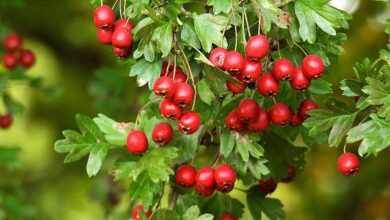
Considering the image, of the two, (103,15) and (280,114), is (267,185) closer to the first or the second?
(280,114)

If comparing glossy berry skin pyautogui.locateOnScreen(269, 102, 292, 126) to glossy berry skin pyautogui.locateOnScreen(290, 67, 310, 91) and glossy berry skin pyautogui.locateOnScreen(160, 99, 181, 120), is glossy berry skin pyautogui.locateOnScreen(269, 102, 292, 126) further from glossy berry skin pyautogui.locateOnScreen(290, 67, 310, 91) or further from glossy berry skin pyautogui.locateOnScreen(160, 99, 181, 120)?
glossy berry skin pyautogui.locateOnScreen(160, 99, 181, 120)

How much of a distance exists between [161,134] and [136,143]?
0.23ft

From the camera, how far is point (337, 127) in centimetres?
227

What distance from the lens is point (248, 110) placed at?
224cm

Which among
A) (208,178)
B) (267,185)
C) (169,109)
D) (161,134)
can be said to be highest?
(169,109)

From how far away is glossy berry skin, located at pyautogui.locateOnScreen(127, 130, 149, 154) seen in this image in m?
2.33

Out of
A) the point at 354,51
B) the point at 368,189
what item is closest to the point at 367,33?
the point at 354,51

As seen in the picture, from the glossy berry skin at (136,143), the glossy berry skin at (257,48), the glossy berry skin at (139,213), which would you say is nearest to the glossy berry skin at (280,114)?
the glossy berry skin at (257,48)

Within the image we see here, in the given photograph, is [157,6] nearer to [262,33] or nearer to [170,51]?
[170,51]

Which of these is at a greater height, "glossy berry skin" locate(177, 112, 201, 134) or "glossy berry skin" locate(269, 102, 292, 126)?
"glossy berry skin" locate(177, 112, 201, 134)

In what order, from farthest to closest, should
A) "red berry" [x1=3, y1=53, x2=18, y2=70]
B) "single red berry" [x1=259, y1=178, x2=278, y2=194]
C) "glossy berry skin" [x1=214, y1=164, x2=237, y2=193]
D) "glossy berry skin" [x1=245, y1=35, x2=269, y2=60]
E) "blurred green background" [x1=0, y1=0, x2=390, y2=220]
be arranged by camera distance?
"blurred green background" [x1=0, y1=0, x2=390, y2=220] < "red berry" [x1=3, y1=53, x2=18, y2=70] < "single red berry" [x1=259, y1=178, x2=278, y2=194] < "glossy berry skin" [x1=214, y1=164, x2=237, y2=193] < "glossy berry skin" [x1=245, y1=35, x2=269, y2=60]

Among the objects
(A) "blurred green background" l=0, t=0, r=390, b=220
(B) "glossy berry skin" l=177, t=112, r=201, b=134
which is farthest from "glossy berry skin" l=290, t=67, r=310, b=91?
(A) "blurred green background" l=0, t=0, r=390, b=220

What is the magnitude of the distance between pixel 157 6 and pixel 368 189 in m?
2.65

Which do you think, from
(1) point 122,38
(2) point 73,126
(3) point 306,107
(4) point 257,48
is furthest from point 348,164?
(2) point 73,126
